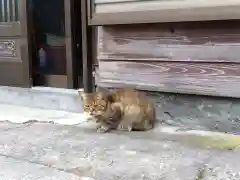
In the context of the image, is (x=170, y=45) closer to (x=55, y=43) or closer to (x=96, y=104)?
(x=96, y=104)

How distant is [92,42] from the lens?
A: 2932 mm

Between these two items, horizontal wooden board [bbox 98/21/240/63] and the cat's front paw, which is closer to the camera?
horizontal wooden board [bbox 98/21/240/63]

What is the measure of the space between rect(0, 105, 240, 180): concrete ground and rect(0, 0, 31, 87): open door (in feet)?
3.25

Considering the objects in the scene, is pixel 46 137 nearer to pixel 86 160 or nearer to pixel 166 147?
pixel 86 160

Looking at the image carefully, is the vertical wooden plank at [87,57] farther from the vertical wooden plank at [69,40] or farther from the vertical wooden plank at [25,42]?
the vertical wooden plank at [25,42]

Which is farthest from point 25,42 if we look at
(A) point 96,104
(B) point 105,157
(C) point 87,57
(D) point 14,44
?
(B) point 105,157

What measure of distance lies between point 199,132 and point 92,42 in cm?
124

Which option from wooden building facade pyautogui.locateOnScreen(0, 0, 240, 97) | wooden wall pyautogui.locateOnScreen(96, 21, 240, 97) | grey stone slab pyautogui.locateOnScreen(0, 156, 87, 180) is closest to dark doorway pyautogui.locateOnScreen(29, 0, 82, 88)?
wooden building facade pyautogui.locateOnScreen(0, 0, 240, 97)

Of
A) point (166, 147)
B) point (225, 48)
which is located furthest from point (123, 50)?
point (166, 147)

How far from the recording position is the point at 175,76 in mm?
2309

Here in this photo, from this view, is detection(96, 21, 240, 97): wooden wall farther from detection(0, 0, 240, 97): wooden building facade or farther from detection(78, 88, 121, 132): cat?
detection(78, 88, 121, 132): cat

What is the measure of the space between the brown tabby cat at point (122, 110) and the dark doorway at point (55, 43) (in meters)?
0.94

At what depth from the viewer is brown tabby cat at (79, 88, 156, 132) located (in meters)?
2.22

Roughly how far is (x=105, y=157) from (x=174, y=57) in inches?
35.4
